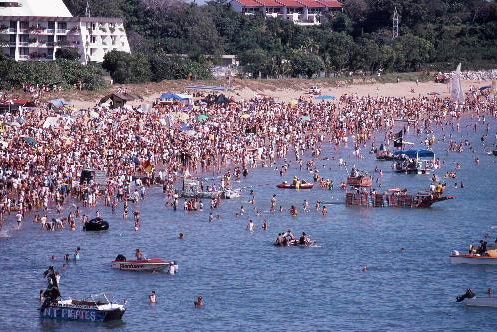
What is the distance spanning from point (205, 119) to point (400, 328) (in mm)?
47517

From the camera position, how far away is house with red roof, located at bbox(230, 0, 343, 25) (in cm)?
17712

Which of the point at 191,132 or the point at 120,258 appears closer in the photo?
the point at 120,258

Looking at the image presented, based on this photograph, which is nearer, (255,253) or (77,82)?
(255,253)

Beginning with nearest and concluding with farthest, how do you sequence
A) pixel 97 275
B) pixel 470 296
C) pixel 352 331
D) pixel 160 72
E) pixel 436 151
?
1. pixel 352 331
2. pixel 470 296
3. pixel 97 275
4. pixel 436 151
5. pixel 160 72

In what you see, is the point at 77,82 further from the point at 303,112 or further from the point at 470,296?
the point at 470,296

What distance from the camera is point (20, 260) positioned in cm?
5053

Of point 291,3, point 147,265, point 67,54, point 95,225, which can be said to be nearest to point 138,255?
point 147,265

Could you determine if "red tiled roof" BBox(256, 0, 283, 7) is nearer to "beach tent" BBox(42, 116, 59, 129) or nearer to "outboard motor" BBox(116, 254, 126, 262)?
"beach tent" BBox(42, 116, 59, 129)

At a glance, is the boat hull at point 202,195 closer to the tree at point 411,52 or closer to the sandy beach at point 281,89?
the sandy beach at point 281,89

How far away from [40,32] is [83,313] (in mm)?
76293

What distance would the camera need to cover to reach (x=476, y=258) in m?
51.0

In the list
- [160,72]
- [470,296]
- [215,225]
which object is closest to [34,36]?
[160,72]

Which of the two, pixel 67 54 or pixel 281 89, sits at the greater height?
pixel 67 54

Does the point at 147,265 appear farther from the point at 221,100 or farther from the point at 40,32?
the point at 40,32
